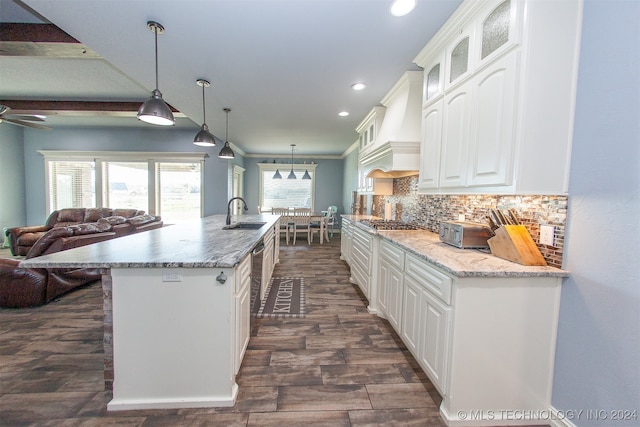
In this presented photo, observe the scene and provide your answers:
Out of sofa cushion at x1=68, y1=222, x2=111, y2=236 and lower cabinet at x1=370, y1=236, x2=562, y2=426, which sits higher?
sofa cushion at x1=68, y1=222, x2=111, y2=236

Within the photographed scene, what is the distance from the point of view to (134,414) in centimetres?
145

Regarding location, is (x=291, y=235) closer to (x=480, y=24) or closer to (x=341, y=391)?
(x=341, y=391)

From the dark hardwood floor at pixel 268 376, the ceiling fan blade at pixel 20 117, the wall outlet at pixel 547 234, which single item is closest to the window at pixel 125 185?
the ceiling fan blade at pixel 20 117

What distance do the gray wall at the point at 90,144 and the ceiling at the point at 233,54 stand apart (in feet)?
5.46

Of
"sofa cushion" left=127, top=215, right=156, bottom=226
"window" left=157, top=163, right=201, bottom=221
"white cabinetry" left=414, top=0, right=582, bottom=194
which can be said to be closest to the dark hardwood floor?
"white cabinetry" left=414, top=0, right=582, bottom=194

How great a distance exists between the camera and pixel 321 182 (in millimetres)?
8258

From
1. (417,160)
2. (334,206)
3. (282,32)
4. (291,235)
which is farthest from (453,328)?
(334,206)

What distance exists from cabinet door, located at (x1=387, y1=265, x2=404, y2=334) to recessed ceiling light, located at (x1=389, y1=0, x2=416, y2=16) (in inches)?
74.2

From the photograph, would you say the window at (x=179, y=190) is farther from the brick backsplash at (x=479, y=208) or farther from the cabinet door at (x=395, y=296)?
the cabinet door at (x=395, y=296)

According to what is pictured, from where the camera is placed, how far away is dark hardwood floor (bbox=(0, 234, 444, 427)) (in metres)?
1.43

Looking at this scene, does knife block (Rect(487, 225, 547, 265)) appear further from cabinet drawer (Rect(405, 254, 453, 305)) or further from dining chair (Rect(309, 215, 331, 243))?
dining chair (Rect(309, 215, 331, 243))

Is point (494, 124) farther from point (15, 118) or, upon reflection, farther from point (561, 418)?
point (15, 118)

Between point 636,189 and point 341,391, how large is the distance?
1829 millimetres

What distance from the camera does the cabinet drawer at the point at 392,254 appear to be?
2074mm
